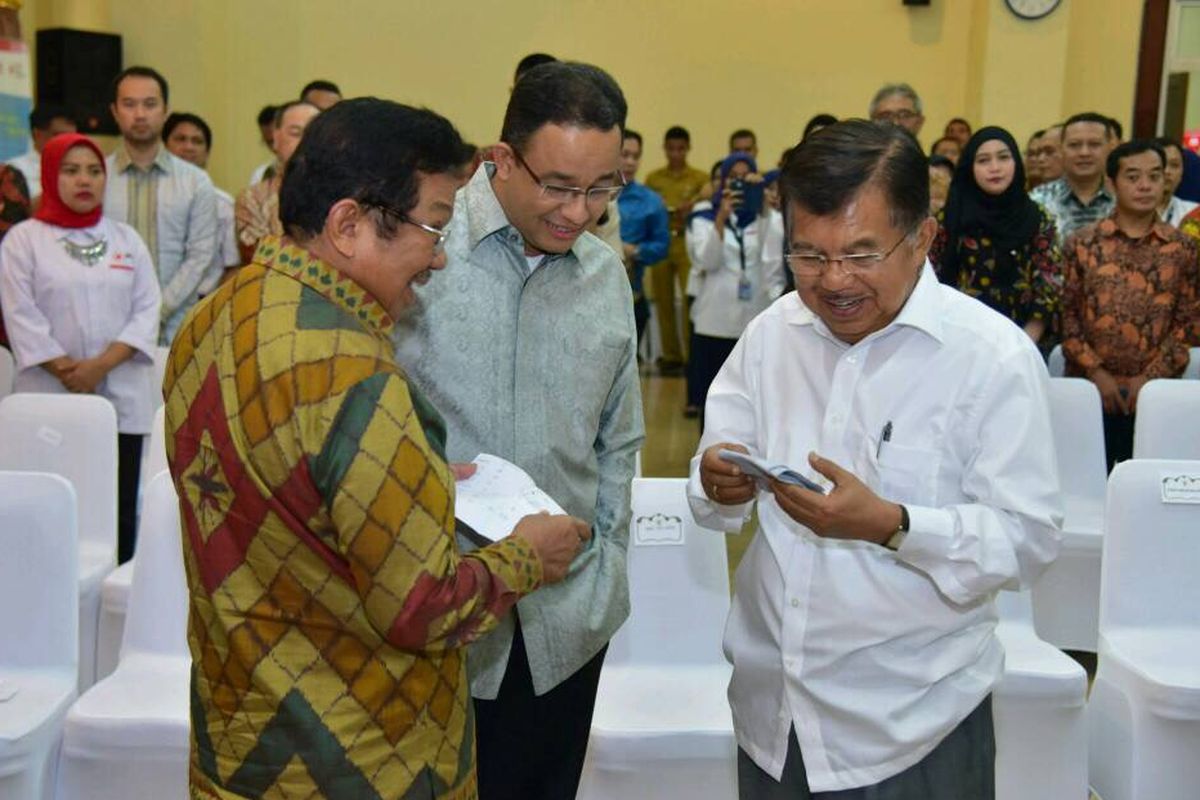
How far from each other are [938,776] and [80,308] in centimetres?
341

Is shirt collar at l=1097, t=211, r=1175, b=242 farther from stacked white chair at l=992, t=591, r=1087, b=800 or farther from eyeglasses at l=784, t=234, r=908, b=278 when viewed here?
eyeglasses at l=784, t=234, r=908, b=278

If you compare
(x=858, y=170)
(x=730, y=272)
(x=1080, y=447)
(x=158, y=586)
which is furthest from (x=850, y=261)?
(x=730, y=272)

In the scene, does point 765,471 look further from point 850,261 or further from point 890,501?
point 850,261

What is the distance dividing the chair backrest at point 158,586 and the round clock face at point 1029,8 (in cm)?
811

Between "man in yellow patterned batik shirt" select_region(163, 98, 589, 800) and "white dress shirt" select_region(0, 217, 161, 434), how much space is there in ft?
9.63

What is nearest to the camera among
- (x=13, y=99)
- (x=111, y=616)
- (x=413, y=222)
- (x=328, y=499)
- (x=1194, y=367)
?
(x=328, y=499)

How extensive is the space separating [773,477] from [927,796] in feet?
1.52

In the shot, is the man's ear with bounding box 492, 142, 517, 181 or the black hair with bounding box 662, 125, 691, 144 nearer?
the man's ear with bounding box 492, 142, 517, 181

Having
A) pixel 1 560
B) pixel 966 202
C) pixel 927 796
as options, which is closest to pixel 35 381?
pixel 1 560

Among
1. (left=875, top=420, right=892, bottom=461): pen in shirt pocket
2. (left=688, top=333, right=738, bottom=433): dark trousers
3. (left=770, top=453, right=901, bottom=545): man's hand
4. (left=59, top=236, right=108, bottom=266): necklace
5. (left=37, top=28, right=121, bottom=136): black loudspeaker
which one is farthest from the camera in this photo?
(left=37, top=28, right=121, bottom=136): black loudspeaker

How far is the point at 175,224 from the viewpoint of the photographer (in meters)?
4.97

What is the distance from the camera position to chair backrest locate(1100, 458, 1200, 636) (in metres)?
2.73

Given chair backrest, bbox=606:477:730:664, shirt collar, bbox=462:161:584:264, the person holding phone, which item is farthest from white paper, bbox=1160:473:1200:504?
the person holding phone

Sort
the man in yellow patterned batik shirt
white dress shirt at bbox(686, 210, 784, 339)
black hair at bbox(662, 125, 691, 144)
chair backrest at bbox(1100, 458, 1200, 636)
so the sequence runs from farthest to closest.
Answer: black hair at bbox(662, 125, 691, 144) → white dress shirt at bbox(686, 210, 784, 339) → chair backrest at bbox(1100, 458, 1200, 636) → the man in yellow patterned batik shirt
